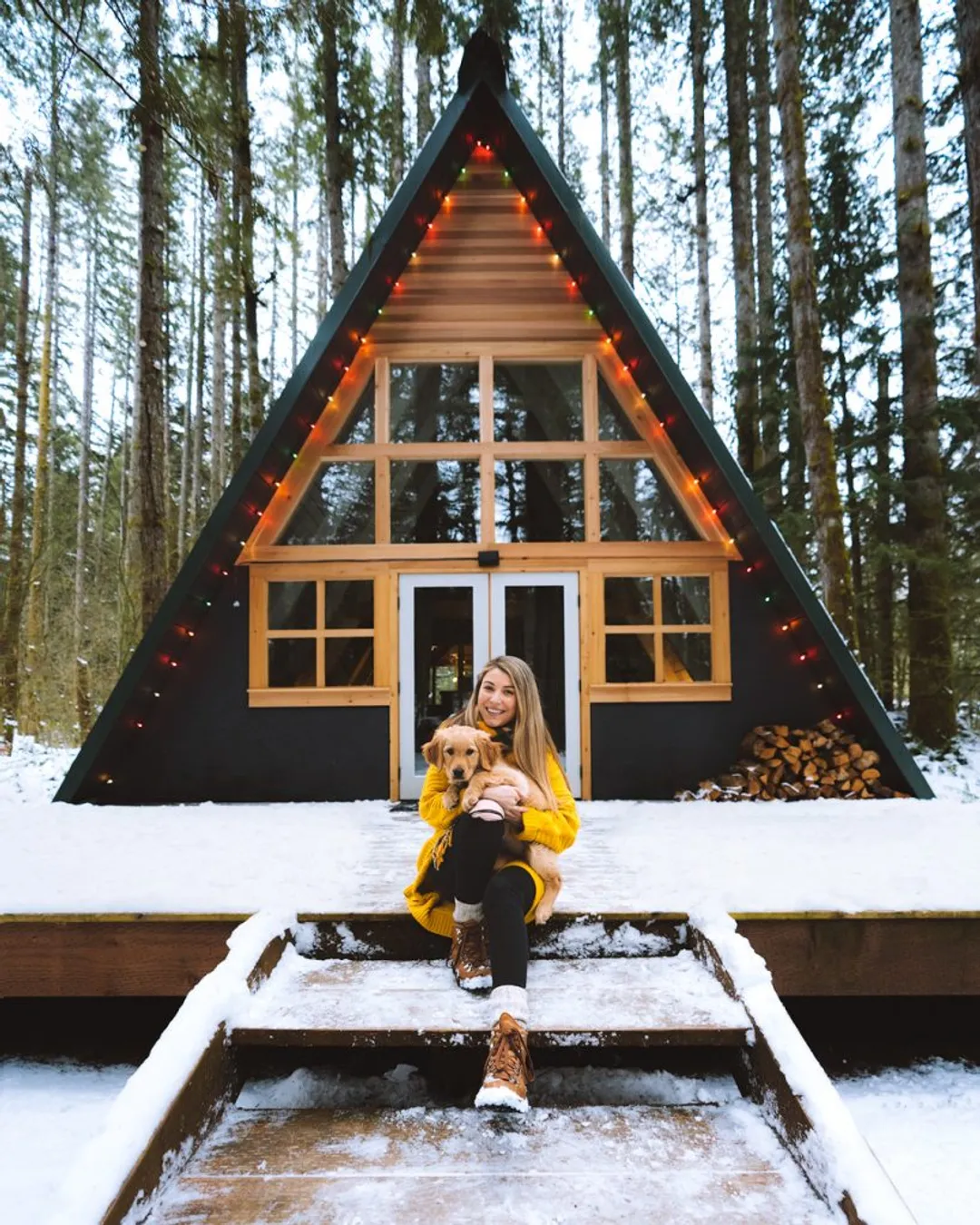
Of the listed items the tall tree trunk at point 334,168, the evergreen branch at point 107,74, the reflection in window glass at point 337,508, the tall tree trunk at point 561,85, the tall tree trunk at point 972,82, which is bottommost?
the reflection in window glass at point 337,508

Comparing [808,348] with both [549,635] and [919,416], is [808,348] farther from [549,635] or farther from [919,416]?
[549,635]

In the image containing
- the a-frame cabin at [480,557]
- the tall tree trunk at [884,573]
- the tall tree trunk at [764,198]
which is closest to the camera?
the a-frame cabin at [480,557]

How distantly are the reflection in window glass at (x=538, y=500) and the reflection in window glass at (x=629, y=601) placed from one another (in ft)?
1.62

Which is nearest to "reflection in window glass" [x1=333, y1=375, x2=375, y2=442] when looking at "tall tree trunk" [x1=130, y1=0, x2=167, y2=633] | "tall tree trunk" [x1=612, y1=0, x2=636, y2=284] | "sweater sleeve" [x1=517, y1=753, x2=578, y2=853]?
"tall tree trunk" [x1=130, y1=0, x2=167, y2=633]

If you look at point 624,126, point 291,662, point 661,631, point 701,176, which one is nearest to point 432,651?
point 291,662

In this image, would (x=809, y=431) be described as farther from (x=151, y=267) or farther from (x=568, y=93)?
(x=568, y=93)

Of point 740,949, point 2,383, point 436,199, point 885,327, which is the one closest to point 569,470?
point 436,199

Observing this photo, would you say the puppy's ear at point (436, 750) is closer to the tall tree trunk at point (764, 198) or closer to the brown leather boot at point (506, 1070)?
the brown leather boot at point (506, 1070)

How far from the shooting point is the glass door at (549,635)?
219 inches

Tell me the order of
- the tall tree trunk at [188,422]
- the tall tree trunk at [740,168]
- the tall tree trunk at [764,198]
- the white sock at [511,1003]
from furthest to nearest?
the tall tree trunk at [188,422], the tall tree trunk at [740,168], the tall tree trunk at [764,198], the white sock at [511,1003]

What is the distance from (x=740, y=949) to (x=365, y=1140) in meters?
1.33

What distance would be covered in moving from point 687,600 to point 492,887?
12.5 feet

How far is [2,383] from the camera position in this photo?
1462 cm

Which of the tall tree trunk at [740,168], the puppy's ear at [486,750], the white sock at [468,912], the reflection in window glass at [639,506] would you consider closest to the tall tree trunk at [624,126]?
the tall tree trunk at [740,168]
